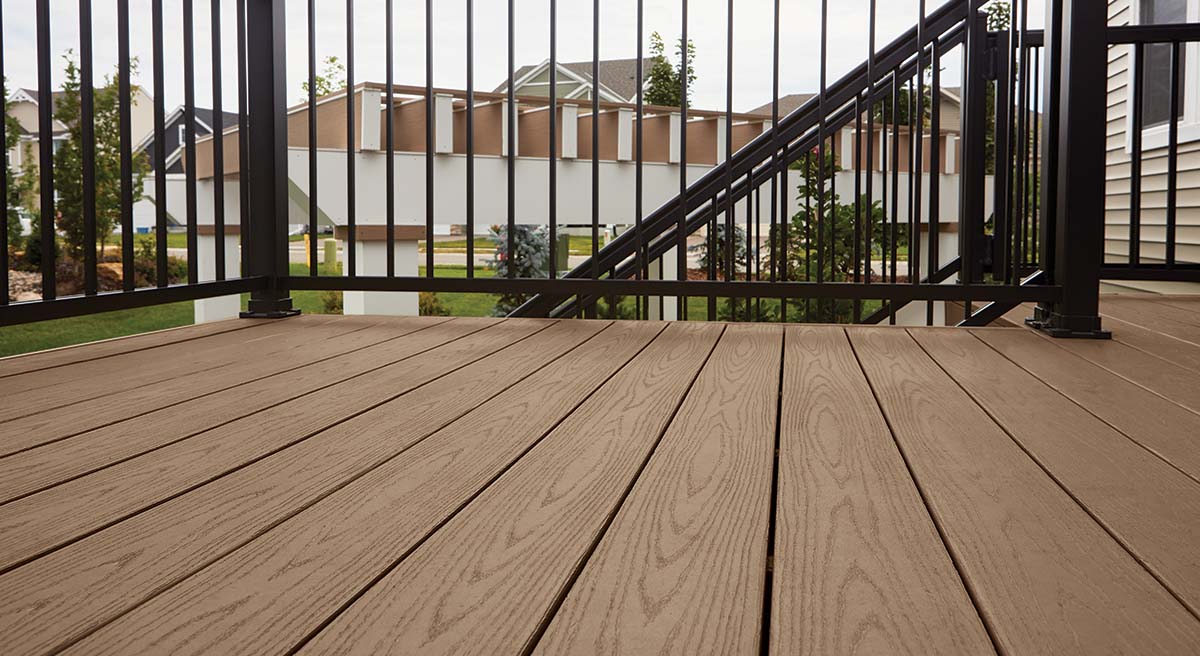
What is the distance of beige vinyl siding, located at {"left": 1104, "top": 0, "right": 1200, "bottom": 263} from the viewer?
5379 millimetres

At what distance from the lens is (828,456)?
1087mm

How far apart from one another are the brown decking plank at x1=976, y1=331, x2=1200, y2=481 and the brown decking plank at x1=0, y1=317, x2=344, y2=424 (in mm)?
1422

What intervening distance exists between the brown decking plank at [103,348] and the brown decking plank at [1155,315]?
7.47 ft

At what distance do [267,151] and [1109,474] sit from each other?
2093mm

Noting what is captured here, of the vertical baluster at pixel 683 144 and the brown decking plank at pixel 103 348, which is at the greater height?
the vertical baluster at pixel 683 144

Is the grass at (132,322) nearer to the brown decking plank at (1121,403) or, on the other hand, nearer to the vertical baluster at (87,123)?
the brown decking plank at (1121,403)

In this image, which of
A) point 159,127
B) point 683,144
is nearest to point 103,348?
point 159,127

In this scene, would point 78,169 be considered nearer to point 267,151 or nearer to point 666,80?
point 666,80

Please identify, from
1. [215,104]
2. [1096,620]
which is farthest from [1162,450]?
[215,104]

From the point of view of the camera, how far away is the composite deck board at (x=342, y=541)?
0.62 meters

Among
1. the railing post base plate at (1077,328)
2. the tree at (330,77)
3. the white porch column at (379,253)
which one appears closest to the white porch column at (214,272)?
the white porch column at (379,253)

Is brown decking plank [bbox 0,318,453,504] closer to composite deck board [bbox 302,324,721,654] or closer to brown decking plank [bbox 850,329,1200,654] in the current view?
composite deck board [bbox 302,324,721,654]

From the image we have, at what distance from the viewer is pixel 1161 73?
232 inches

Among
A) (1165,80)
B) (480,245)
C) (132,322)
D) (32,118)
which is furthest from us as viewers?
(480,245)
